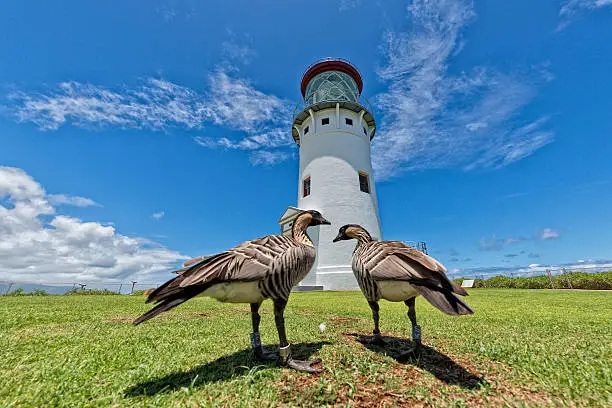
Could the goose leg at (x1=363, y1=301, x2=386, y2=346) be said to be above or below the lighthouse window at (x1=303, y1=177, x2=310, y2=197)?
below

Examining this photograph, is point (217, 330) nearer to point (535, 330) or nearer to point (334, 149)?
point (535, 330)

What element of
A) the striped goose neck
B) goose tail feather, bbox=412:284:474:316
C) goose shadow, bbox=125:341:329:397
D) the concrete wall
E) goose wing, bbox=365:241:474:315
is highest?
the concrete wall

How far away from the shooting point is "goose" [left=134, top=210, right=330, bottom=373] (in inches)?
108

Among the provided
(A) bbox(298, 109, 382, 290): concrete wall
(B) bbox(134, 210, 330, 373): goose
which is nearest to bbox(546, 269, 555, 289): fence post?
(A) bbox(298, 109, 382, 290): concrete wall

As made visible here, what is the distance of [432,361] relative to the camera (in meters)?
3.32

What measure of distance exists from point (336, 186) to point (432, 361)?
62.3 feet

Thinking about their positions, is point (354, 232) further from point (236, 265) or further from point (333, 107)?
point (333, 107)

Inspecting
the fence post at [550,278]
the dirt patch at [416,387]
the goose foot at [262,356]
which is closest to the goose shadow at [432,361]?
the dirt patch at [416,387]

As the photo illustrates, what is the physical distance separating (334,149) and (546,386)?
21639 millimetres

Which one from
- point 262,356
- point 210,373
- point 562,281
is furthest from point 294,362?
point 562,281

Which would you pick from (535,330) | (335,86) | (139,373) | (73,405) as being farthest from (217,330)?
(335,86)

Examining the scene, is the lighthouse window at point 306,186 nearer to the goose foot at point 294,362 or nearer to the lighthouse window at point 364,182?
the lighthouse window at point 364,182

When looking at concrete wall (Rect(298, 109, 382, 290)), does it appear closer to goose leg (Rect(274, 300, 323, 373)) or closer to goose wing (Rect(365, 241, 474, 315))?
goose wing (Rect(365, 241, 474, 315))

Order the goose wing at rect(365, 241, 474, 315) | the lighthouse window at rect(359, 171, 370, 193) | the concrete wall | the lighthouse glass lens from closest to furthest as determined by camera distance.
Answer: the goose wing at rect(365, 241, 474, 315), the concrete wall, the lighthouse window at rect(359, 171, 370, 193), the lighthouse glass lens
